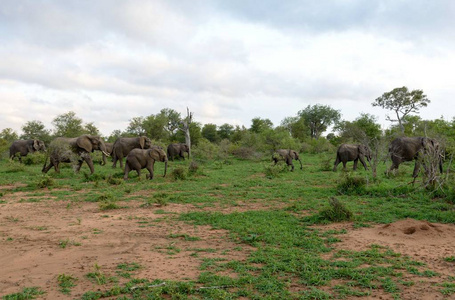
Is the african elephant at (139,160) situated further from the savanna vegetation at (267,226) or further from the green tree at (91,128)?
the green tree at (91,128)

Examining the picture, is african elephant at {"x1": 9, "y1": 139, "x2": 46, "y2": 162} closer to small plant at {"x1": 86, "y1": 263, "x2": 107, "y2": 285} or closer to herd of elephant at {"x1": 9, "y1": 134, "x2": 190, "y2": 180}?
herd of elephant at {"x1": 9, "y1": 134, "x2": 190, "y2": 180}

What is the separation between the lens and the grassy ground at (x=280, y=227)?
420cm

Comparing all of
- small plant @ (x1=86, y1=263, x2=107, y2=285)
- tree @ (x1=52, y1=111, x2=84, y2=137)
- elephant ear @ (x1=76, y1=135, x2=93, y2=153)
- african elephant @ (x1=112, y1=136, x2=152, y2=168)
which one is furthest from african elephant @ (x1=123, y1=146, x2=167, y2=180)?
tree @ (x1=52, y1=111, x2=84, y2=137)

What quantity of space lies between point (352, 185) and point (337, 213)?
3.86m

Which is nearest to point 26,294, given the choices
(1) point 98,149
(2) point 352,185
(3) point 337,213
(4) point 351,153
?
(3) point 337,213

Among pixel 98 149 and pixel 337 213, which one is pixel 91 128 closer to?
pixel 98 149

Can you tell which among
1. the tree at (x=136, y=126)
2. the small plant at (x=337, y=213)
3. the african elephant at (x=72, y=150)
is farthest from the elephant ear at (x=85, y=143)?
the tree at (x=136, y=126)

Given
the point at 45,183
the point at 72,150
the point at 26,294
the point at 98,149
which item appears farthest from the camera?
the point at 98,149

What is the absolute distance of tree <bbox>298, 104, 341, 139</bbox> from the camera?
59844 mm

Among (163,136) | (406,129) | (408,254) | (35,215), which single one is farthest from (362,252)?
(163,136)

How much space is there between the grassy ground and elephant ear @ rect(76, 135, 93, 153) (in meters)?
2.25

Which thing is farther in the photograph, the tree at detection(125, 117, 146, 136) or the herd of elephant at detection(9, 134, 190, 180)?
the tree at detection(125, 117, 146, 136)

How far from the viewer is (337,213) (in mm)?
7602

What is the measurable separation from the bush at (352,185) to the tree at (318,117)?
162 ft
